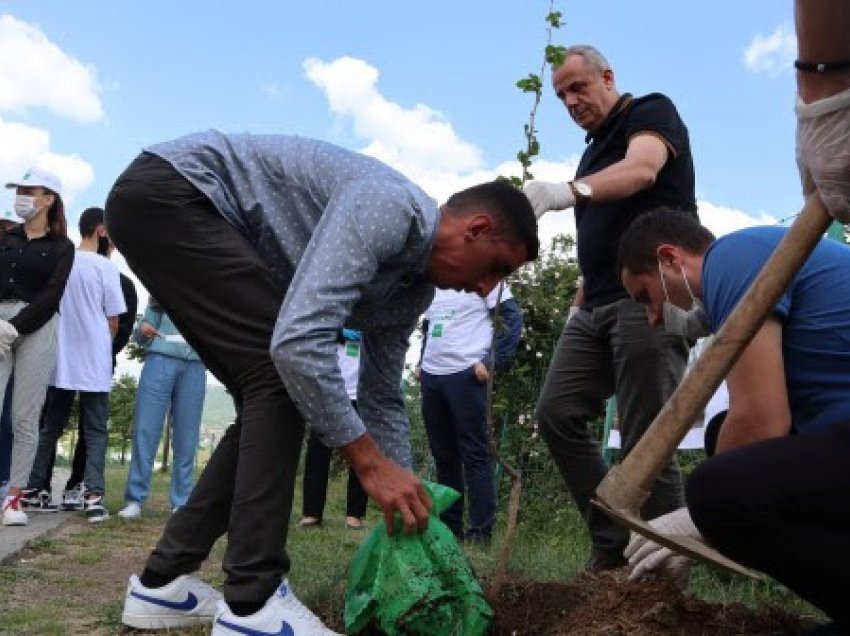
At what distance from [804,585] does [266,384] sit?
1438 millimetres

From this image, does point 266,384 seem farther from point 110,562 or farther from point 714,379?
point 110,562

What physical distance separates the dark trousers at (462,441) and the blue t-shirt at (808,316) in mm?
3143

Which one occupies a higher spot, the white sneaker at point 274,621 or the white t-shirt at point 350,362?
the white t-shirt at point 350,362

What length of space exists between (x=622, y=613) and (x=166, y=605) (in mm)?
1331

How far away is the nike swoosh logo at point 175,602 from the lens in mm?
2900

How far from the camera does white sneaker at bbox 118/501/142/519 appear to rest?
6.30 meters

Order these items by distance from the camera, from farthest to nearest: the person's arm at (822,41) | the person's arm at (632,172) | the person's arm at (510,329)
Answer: the person's arm at (510,329), the person's arm at (632,172), the person's arm at (822,41)

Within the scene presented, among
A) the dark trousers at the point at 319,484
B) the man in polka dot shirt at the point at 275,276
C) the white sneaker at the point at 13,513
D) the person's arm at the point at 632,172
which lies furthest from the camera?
the dark trousers at the point at 319,484

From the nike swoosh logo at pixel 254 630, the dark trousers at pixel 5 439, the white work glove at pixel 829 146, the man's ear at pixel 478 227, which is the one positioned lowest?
the dark trousers at pixel 5 439

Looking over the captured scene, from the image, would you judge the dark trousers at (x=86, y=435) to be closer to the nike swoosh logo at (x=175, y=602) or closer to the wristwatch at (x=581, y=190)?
the nike swoosh logo at (x=175, y=602)

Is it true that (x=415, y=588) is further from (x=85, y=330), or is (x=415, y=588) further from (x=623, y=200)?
(x=85, y=330)

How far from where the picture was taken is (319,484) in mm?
6332

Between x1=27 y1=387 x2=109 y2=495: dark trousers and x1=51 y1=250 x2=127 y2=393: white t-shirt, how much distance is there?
5.5 inches

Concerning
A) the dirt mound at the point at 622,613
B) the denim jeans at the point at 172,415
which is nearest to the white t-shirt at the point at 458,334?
the denim jeans at the point at 172,415
